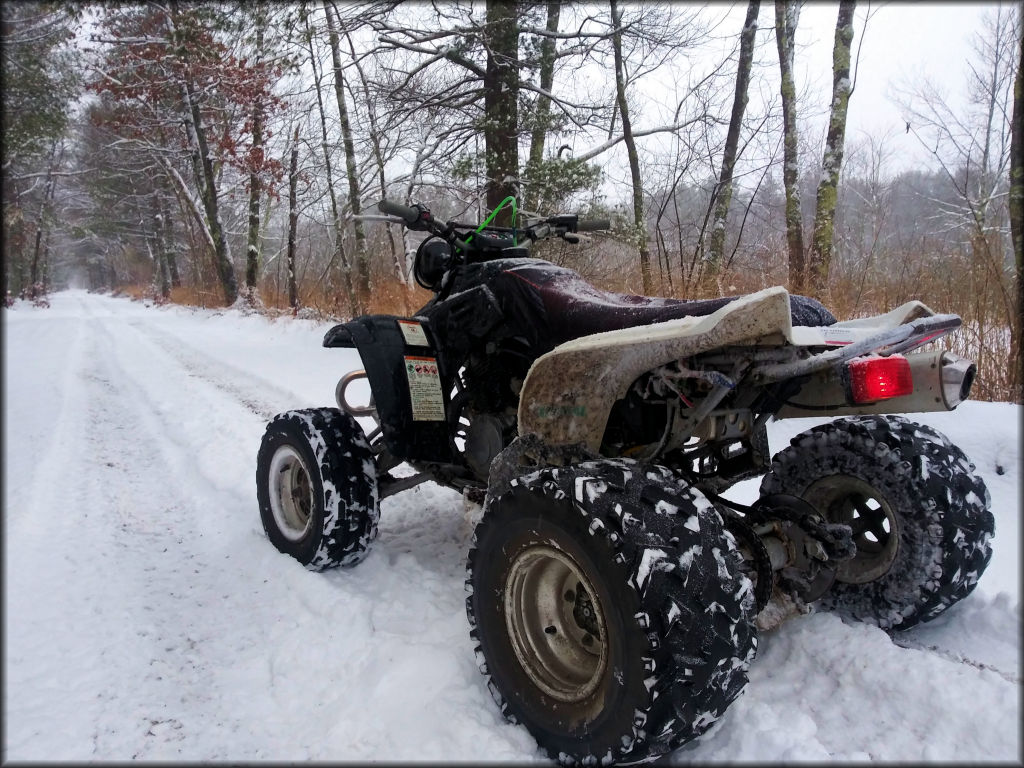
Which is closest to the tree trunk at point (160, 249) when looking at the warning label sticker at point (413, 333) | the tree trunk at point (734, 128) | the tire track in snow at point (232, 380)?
the tire track in snow at point (232, 380)

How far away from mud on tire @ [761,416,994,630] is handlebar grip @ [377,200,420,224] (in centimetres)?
203

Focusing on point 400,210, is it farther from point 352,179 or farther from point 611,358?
point 352,179

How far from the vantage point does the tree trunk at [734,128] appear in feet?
30.7

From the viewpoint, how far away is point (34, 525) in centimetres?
293

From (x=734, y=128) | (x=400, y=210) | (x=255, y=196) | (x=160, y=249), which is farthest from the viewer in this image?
(x=160, y=249)

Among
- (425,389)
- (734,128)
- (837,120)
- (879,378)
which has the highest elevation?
(734,128)

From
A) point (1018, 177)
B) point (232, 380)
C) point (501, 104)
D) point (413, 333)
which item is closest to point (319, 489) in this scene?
point (413, 333)

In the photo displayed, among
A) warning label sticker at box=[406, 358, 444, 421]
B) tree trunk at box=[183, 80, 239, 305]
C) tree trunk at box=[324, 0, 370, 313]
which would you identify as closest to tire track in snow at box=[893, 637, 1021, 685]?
warning label sticker at box=[406, 358, 444, 421]

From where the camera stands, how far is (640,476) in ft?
5.33

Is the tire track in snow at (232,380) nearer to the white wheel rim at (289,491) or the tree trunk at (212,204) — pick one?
the white wheel rim at (289,491)

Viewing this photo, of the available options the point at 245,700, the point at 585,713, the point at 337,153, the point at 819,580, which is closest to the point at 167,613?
the point at 245,700

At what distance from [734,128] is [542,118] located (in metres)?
3.39

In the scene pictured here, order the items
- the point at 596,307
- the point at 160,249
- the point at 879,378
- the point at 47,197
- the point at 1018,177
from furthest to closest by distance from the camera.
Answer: the point at 160,249 < the point at 47,197 < the point at 1018,177 < the point at 596,307 < the point at 879,378

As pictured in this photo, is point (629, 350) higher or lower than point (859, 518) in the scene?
higher
